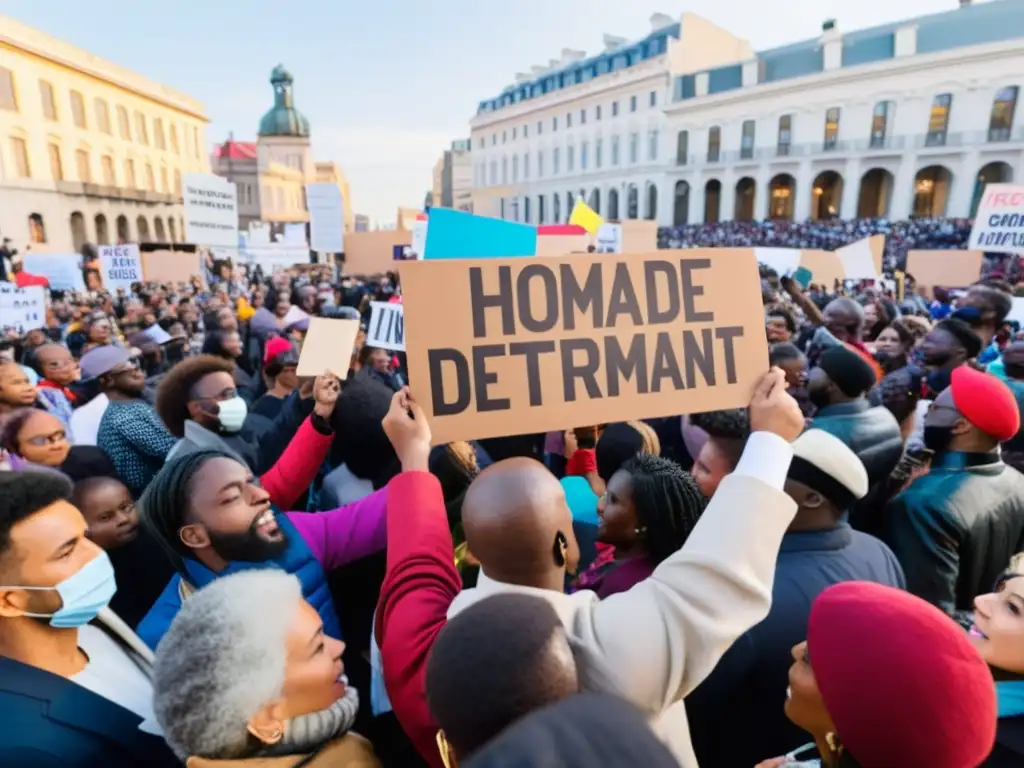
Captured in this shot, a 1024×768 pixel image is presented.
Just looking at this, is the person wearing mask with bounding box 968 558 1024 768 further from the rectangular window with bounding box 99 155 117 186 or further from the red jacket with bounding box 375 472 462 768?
the rectangular window with bounding box 99 155 117 186

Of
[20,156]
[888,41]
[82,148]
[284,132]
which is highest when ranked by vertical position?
[284,132]

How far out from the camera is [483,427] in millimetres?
1649

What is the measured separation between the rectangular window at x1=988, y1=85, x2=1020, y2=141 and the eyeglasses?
136 ft

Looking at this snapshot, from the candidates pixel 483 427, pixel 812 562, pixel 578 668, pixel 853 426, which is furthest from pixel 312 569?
pixel 853 426

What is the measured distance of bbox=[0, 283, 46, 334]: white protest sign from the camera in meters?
7.06

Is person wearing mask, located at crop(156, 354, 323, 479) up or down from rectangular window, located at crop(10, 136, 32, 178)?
down

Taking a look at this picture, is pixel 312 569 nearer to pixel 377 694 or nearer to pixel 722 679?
pixel 377 694

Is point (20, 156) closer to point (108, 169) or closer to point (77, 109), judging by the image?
point (77, 109)

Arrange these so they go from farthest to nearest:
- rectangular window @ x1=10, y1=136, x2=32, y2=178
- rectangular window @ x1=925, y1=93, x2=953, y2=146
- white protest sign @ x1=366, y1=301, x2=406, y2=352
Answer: rectangular window @ x1=925, y1=93, x2=953, y2=146 < rectangular window @ x1=10, y1=136, x2=32, y2=178 < white protest sign @ x1=366, y1=301, x2=406, y2=352

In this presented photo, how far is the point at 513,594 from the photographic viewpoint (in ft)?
3.36

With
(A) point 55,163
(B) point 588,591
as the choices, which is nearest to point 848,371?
(B) point 588,591

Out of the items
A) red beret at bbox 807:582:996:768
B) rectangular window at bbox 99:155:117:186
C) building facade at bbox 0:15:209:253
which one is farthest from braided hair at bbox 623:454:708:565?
rectangular window at bbox 99:155:117:186

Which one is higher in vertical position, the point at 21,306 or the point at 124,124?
the point at 124,124

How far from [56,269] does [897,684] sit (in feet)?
47.2
